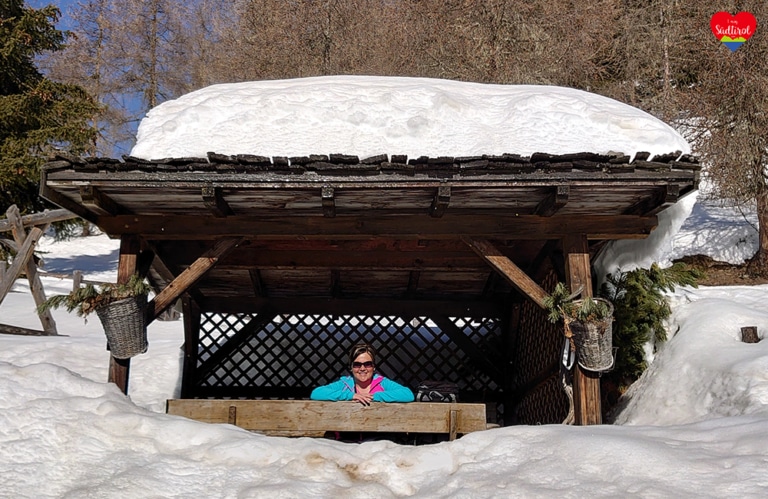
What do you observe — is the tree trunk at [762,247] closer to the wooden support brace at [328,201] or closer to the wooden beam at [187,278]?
the wooden support brace at [328,201]

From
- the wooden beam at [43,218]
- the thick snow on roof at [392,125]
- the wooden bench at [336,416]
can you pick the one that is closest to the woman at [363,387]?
the wooden bench at [336,416]

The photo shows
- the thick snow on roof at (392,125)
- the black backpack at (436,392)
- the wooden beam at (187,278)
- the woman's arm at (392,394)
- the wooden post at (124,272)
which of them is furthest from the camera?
the black backpack at (436,392)

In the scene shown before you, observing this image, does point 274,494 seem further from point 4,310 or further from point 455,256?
point 4,310

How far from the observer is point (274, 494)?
2646mm

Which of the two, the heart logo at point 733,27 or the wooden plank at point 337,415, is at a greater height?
the heart logo at point 733,27

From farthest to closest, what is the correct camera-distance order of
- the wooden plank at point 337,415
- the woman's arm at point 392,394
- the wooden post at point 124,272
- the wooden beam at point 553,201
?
the wooden post at point 124,272, the woman's arm at point 392,394, the wooden beam at point 553,201, the wooden plank at point 337,415

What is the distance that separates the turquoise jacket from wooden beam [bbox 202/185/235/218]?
55.8 inches

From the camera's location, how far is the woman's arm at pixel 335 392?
4211 mm

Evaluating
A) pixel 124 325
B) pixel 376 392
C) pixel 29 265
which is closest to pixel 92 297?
pixel 124 325

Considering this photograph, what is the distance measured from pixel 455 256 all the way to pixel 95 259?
19.1m

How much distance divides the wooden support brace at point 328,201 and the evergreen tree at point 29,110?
12074 millimetres

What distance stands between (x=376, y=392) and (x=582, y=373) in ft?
4.79

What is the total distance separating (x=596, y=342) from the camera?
13.6ft

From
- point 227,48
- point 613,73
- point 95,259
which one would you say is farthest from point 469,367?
point 95,259
